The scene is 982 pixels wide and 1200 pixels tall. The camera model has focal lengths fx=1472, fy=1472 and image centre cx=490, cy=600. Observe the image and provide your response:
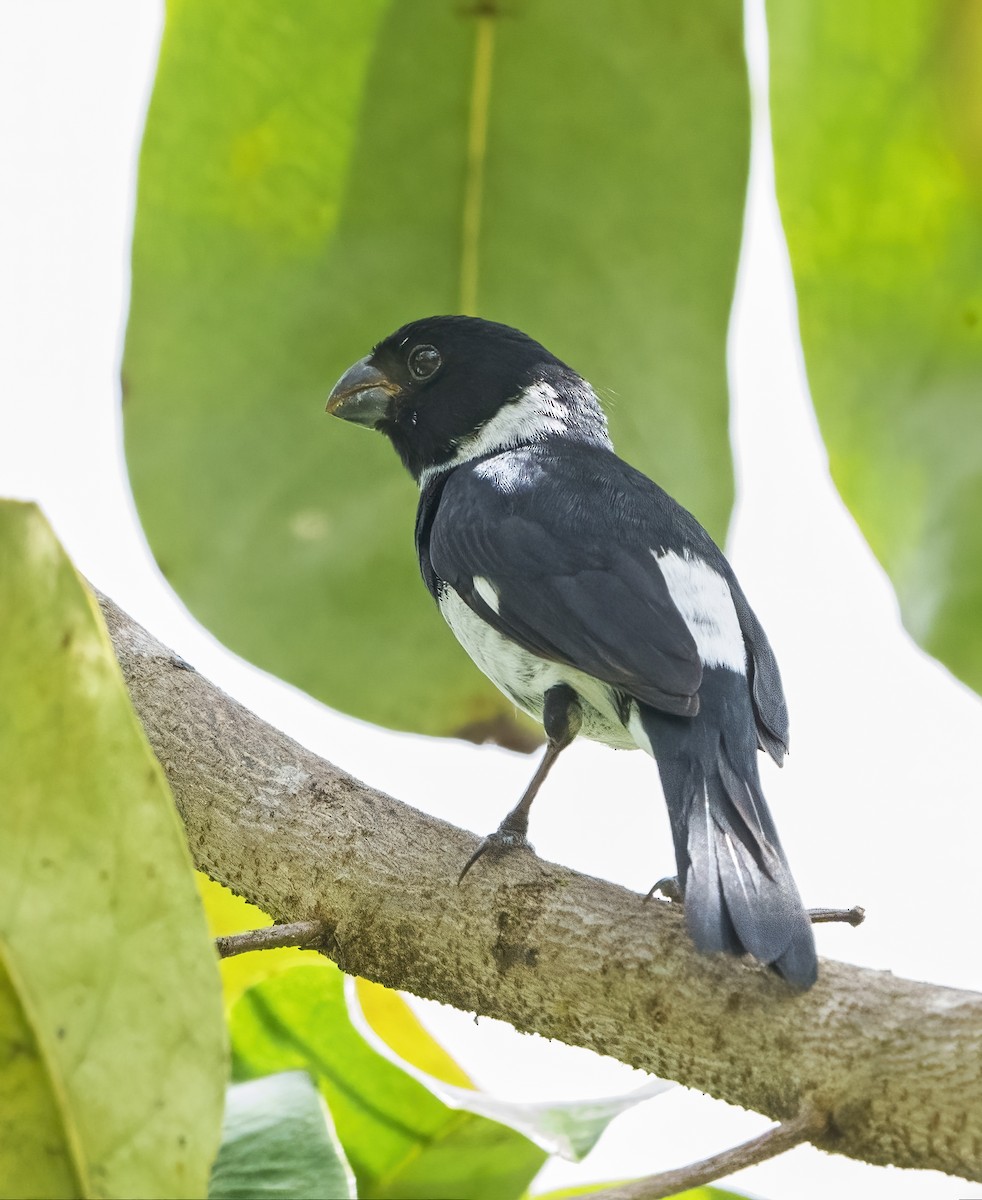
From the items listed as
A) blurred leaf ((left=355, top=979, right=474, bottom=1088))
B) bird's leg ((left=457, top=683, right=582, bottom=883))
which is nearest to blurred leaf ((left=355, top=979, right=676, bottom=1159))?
blurred leaf ((left=355, top=979, right=474, bottom=1088))

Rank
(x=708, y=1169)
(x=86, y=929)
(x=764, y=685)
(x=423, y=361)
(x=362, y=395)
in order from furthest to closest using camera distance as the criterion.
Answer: (x=423, y=361), (x=362, y=395), (x=764, y=685), (x=708, y=1169), (x=86, y=929)

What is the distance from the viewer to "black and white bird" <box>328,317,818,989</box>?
2.20 m

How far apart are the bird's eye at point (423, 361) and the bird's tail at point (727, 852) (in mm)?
1370

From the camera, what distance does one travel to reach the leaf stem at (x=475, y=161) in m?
2.88


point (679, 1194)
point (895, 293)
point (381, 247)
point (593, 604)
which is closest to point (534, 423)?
point (381, 247)

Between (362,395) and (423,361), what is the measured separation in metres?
0.27

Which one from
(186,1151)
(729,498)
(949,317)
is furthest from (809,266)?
(186,1151)

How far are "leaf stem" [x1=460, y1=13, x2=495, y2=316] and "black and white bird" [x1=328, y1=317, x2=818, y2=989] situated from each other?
0.89 ft

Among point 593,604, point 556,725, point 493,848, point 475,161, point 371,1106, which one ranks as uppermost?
point 475,161

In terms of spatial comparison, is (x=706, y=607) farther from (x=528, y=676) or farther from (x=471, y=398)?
(x=471, y=398)

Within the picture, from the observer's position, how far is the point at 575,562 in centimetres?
289

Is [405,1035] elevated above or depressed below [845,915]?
below

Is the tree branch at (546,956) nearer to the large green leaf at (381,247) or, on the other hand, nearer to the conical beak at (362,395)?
the large green leaf at (381,247)

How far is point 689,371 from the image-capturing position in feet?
9.66
